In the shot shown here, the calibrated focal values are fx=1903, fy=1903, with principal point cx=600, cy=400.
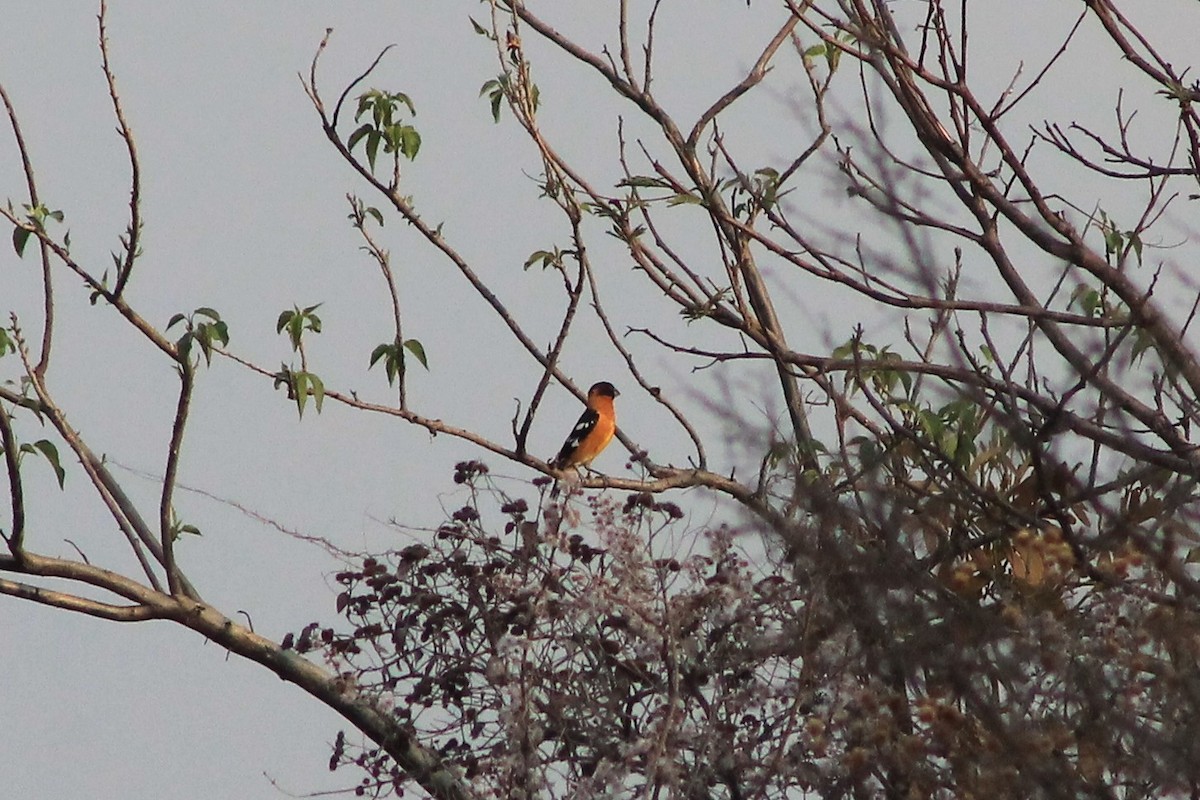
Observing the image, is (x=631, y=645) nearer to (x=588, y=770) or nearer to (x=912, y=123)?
(x=588, y=770)

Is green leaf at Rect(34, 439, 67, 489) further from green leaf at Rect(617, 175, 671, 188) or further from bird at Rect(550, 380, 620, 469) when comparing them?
bird at Rect(550, 380, 620, 469)

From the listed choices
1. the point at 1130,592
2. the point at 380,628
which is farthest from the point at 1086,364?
the point at 380,628

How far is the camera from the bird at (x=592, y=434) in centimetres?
951

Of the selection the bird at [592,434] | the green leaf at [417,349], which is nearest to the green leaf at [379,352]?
the green leaf at [417,349]

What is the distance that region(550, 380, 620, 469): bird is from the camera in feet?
31.2

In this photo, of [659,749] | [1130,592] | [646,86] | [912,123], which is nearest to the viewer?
[1130,592]

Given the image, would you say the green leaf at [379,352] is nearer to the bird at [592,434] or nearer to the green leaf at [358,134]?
the green leaf at [358,134]

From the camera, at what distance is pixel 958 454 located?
4.63m

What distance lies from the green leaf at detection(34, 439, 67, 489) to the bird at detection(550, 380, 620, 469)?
3.84m

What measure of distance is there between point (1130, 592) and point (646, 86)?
3229mm

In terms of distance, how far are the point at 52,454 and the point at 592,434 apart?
5.14 m

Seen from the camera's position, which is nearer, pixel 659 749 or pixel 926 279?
pixel 926 279

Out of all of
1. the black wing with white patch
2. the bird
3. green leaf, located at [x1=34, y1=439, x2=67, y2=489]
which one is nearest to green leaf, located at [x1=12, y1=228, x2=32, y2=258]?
green leaf, located at [x1=34, y1=439, x2=67, y2=489]

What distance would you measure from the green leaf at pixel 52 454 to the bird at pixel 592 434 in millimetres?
3841
